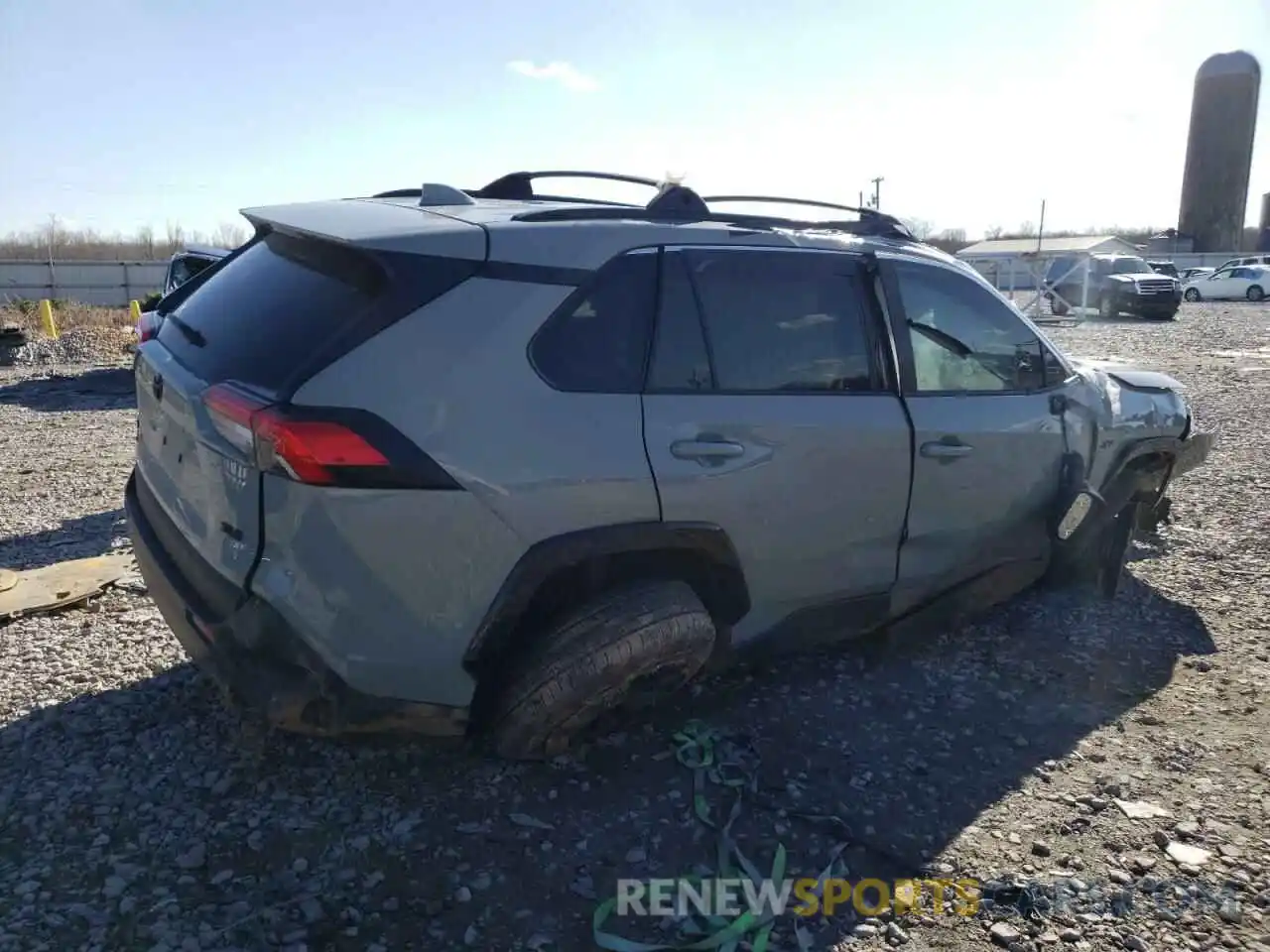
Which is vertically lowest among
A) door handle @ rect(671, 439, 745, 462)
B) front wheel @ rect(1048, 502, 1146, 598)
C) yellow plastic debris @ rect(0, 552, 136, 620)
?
yellow plastic debris @ rect(0, 552, 136, 620)

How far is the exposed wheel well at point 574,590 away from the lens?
8.95 feet

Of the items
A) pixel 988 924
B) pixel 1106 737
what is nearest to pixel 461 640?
pixel 988 924

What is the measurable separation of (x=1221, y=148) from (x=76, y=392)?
63.4 meters

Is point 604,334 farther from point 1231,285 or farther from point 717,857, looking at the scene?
point 1231,285

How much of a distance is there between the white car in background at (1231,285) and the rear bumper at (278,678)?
1584 inches

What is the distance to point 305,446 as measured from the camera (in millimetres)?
2377

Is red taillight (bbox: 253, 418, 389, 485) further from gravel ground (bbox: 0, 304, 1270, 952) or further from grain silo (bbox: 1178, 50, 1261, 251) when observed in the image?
grain silo (bbox: 1178, 50, 1261, 251)

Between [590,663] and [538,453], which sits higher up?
[538,453]

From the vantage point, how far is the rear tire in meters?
2.80

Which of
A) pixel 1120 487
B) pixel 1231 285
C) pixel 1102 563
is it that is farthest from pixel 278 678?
pixel 1231 285

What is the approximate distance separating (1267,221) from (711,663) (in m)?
86.4

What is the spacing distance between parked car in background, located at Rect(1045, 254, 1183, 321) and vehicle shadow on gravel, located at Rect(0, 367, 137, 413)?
25.9 metres

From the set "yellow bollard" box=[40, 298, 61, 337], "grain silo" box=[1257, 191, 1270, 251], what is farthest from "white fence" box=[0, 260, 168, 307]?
"grain silo" box=[1257, 191, 1270, 251]

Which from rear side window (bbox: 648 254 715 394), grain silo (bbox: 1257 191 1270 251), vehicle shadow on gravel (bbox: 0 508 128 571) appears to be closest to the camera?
rear side window (bbox: 648 254 715 394)
